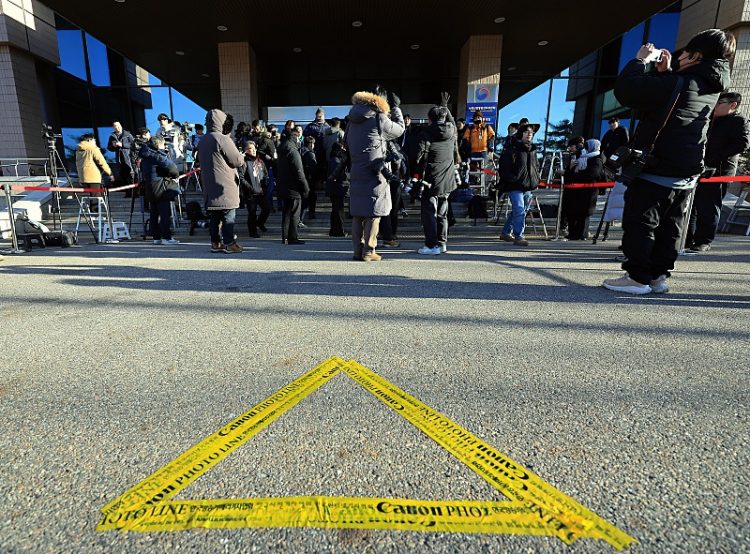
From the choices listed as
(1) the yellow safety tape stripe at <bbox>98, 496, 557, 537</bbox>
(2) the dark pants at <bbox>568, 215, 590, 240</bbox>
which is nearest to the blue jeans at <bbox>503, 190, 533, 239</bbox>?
(2) the dark pants at <bbox>568, 215, 590, 240</bbox>

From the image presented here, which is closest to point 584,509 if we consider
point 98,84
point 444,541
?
point 444,541

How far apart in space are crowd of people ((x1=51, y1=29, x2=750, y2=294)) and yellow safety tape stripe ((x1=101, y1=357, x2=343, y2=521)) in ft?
10.3

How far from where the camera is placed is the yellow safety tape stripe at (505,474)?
1.17 m

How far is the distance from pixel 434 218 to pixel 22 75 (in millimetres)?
15990

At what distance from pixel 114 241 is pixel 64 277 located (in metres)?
3.68

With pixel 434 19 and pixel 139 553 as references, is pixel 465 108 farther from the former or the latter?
pixel 139 553

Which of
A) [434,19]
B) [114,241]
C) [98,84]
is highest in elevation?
[434,19]

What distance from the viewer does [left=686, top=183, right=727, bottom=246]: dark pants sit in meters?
5.73

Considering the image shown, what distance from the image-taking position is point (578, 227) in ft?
24.6

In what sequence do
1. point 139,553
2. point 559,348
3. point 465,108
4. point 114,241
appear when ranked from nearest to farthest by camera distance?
point 139,553 < point 559,348 < point 114,241 < point 465,108

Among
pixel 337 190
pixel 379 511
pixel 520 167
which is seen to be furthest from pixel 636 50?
pixel 379 511

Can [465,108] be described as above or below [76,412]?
above

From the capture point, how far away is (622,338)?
2.62 meters

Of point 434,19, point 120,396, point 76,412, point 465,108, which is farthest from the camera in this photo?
point 465,108
